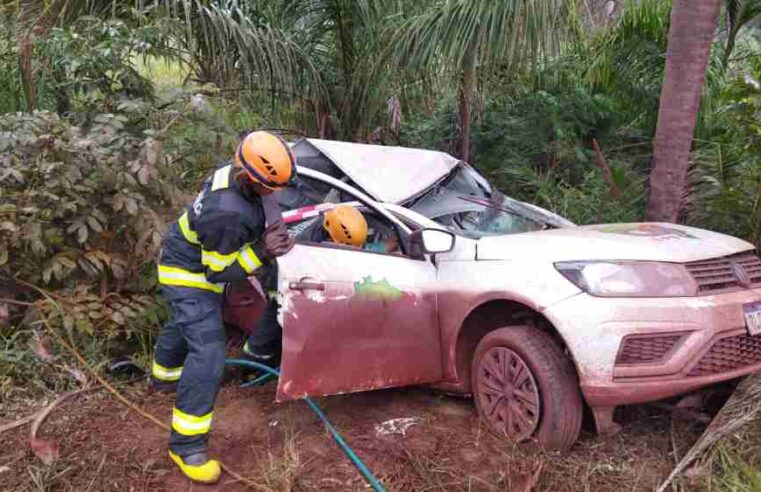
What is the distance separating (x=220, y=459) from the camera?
10.7 feet

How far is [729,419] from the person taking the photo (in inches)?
125

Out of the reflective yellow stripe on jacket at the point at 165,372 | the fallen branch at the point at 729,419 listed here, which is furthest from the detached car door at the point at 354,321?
the fallen branch at the point at 729,419

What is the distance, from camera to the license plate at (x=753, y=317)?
10.2 ft

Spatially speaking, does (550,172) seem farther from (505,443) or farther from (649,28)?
(505,443)

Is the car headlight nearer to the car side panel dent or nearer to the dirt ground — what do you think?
the car side panel dent

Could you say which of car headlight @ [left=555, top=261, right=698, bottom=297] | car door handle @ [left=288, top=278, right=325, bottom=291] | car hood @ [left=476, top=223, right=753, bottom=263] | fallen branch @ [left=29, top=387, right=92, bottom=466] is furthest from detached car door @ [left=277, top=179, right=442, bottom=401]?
fallen branch @ [left=29, top=387, right=92, bottom=466]

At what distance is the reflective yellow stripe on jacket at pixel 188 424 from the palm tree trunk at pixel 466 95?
155 inches

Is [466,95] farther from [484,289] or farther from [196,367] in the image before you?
[196,367]

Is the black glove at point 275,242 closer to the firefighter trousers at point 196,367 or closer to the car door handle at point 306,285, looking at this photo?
the car door handle at point 306,285

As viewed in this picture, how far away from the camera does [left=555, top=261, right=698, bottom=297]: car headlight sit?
3.02 meters

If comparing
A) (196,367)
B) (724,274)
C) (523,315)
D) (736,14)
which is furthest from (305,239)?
(736,14)

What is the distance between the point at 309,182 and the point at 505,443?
6.10ft

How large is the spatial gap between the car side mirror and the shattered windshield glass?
0.24 m

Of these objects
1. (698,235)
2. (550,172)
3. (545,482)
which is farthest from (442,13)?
(545,482)
